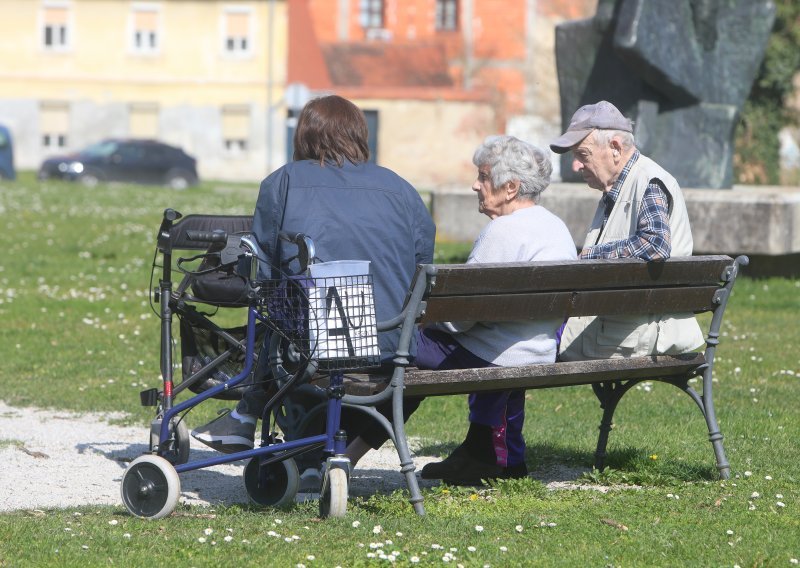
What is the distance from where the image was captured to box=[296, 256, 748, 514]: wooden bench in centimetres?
510

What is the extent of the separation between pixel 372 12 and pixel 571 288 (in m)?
52.5

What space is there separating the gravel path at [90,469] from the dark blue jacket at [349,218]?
1.01 metres

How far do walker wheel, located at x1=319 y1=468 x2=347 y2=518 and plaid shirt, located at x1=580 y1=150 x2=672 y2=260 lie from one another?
5.02 ft

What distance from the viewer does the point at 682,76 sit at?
43.6 feet

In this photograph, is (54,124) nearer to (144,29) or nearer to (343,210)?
(144,29)

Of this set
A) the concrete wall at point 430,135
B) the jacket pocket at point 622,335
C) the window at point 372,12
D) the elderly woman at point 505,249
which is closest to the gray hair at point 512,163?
the elderly woman at point 505,249

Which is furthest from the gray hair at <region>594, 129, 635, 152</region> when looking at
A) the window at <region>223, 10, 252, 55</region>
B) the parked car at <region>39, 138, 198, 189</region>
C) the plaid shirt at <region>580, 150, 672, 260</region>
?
the window at <region>223, 10, 252, 55</region>

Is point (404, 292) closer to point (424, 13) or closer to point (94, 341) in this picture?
point (94, 341)

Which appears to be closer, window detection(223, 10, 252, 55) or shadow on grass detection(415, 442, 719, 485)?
shadow on grass detection(415, 442, 719, 485)

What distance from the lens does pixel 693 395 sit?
5.92 metres

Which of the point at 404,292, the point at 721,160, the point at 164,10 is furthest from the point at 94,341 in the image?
the point at 164,10

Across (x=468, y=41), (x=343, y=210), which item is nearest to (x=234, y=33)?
(x=468, y=41)

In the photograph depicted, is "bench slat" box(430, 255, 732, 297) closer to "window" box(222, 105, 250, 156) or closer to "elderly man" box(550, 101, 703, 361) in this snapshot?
→ "elderly man" box(550, 101, 703, 361)

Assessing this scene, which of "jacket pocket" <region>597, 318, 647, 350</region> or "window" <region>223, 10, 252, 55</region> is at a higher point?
"window" <region>223, 10, 252, 55</region>
